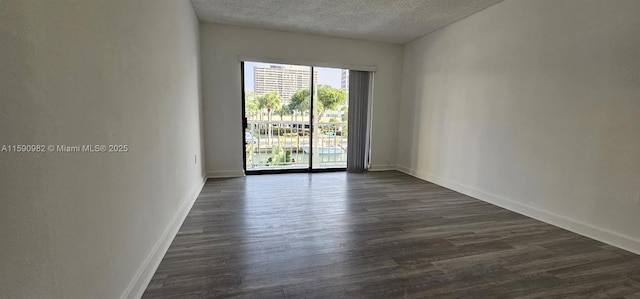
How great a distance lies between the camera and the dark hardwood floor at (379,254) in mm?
1542

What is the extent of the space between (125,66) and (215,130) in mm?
2774

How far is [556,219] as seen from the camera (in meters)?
2.50

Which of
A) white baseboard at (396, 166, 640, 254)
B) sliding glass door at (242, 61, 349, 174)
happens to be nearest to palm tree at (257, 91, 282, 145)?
sliding glass door at (242, 61, 349, 174)

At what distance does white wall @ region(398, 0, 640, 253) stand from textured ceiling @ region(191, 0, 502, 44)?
13.4 inches

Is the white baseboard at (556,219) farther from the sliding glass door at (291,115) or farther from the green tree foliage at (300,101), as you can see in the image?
the green tree foliage at (300,101)

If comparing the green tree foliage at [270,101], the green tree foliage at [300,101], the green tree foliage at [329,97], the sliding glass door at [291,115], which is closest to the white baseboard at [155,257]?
the sliding glass door at [291,115]

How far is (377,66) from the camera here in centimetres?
465

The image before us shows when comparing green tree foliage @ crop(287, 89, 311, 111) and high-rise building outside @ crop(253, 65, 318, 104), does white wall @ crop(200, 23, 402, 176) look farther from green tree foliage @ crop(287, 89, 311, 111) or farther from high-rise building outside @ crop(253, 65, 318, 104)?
green tree foliage @ crop(287, 89, 311, 111)

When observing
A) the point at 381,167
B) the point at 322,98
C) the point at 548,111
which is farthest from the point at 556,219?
the point at 322,98

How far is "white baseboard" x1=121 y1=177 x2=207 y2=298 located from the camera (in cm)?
141

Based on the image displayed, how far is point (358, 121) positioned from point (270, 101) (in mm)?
1598

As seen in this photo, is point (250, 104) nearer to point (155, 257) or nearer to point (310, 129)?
point (310, 129)

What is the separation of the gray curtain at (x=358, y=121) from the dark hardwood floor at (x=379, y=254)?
5.92 feet

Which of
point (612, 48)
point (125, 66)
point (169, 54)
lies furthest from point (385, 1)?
point (125, 66)
